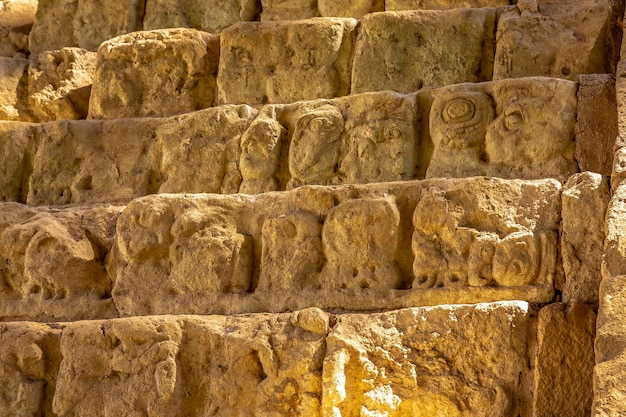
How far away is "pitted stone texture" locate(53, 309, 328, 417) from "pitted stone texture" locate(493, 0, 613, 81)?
2.32 m

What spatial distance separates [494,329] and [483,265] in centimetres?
40

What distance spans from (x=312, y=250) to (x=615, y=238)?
1.74 metres

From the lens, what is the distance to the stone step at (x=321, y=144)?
610 cm

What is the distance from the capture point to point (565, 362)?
508cm

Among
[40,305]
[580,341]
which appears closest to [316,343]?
[580,341]

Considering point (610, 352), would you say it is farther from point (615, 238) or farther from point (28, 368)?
point (28, 368)

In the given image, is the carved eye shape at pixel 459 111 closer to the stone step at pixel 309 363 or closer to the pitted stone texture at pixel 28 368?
the stone step at pixel 309 363

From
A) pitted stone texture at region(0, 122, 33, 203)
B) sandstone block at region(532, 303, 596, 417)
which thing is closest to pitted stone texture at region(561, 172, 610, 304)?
sandstone block at region(532, 303, 596, 417)

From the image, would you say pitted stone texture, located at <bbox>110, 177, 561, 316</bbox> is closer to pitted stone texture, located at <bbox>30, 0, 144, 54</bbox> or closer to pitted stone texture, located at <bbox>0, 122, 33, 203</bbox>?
pitted stone texture, located at <bbox>0, 122, 33, 203</bbox>

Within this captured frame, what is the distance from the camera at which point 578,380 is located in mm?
5043

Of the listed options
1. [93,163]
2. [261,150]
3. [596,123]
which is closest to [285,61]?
[261,150]

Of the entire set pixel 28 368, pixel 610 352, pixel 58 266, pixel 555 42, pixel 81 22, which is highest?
pixel 81 22

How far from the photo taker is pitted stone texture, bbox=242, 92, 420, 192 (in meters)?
6.46

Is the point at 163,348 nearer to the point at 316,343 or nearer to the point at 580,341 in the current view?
the point at 316,343
